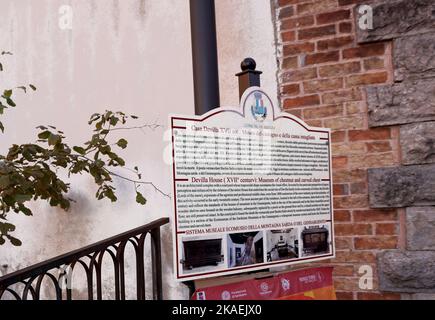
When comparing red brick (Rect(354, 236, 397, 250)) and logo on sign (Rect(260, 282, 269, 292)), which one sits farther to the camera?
red brick (Rect(354, 236, 397, 250))

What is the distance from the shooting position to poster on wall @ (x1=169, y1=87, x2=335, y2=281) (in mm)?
2826

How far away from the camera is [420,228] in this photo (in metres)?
4.09

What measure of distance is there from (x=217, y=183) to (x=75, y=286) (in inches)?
116

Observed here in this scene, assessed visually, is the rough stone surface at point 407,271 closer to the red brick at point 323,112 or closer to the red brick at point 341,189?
the red brick at point 341,189

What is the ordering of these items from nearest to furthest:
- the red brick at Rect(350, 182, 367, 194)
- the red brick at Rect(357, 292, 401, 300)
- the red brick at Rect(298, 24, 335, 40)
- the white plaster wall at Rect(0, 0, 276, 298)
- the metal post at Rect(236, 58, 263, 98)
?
the metal post at Rect(236, 58, 263, 98), the red brick at Rect(357, 292, 401, 300), the red brick at Rect(350, 182, 367, 194), the red brick at Rect(298, 24, 335, 40), the white plaster wall at Rect(0, 0, 276, 298)

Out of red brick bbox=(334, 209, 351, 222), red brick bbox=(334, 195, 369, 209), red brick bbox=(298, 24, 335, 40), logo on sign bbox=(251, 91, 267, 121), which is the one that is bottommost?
red brick bbox=(334, 209, 351, 222)

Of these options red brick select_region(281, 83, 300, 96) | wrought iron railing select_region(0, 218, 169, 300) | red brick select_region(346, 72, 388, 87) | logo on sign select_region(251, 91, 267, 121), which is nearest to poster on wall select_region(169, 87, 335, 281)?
logo on sign select_region(251, 91, 267, 121)

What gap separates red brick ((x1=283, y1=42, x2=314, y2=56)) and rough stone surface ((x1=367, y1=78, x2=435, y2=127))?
0.51 meters

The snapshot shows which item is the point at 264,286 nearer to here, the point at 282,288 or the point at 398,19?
the point at 282,288

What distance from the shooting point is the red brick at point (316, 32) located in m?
4.38

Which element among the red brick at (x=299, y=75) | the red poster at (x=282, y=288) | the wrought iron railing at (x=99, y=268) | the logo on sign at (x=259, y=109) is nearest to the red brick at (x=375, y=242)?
the red poster at (x=282, y=288)

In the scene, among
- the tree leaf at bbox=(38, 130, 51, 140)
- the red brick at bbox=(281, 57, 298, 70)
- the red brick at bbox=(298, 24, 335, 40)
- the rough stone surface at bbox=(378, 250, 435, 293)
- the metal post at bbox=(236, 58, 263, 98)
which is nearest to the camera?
the metal post at bbox=(236, 58, 263, 98)

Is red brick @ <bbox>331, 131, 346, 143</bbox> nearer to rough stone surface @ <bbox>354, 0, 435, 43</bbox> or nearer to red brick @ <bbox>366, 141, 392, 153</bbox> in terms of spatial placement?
red brick @ <bbox>366, 141, 392, 153</bbox>

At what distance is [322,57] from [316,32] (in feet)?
0.59
